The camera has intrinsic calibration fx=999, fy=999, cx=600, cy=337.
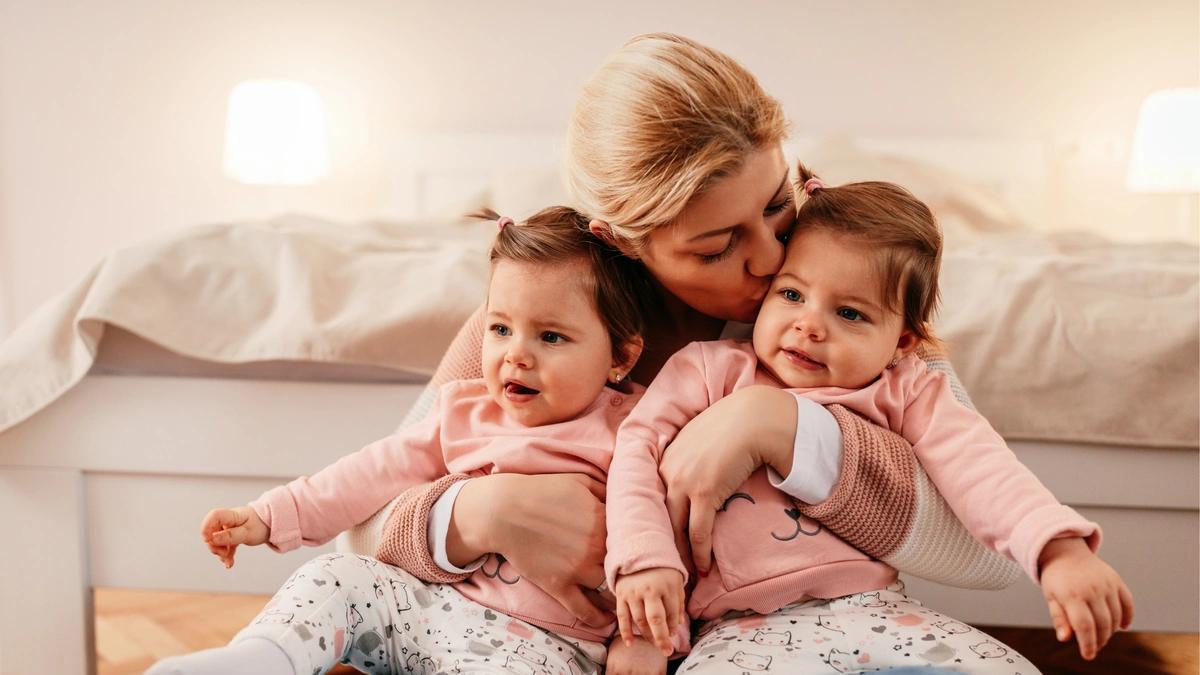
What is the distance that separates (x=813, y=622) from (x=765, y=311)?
0.90 ft

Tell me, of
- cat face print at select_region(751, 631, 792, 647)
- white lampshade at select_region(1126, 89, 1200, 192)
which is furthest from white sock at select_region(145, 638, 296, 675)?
white lampshade at select_region(1126, 89, 1200, 192)

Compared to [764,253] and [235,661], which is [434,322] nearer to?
[764,253]

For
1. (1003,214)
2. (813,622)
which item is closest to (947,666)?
(813,622)

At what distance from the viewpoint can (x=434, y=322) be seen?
1304 millimetres

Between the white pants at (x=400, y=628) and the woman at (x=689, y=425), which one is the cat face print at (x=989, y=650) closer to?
the woman at (x=689, y=425)

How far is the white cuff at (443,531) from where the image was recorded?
0.85 meters

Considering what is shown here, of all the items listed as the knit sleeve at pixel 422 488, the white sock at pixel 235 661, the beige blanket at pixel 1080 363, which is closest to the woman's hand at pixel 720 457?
the knit sleeve at pixel 422 488

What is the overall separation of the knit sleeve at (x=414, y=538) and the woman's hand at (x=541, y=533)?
0.07 feet

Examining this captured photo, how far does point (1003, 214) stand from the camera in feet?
9.07

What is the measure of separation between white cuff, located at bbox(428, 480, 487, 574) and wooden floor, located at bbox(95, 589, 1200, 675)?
2.48 feet

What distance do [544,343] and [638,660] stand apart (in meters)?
0.29

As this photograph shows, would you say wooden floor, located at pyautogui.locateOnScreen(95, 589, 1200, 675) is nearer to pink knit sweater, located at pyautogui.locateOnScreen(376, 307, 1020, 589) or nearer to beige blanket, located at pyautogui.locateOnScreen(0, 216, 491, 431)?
beige blanket, located at pyautogui.locateOnScreen(0, 216, 491, 431)

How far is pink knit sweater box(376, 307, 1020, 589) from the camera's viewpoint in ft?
2.70

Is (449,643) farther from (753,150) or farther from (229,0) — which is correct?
(229,0)
